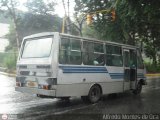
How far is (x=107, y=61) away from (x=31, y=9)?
28670mm

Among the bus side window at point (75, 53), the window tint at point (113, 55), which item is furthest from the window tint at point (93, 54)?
the window tint at point (113, 55)

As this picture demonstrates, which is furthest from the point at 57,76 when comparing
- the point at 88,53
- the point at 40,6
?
the point at 40,6

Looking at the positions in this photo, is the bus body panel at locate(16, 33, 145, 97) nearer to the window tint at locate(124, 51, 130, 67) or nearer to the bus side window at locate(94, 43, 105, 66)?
the bus side window at locate(94, 43, 105, 66)

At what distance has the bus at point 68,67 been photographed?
36.9ft

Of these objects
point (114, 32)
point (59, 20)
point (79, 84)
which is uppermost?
point (59, 20)

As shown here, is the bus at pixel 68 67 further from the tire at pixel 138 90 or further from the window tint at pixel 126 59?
the tire at pixel 138 90

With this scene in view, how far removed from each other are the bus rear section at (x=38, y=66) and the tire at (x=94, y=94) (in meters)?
2.26

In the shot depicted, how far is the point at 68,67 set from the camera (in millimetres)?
11656

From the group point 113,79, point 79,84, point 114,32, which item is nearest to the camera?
point 79,84

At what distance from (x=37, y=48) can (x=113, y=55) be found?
385 centimetres

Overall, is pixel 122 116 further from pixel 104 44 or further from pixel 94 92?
pixel 104 44

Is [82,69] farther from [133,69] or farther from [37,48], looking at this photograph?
[133,69]

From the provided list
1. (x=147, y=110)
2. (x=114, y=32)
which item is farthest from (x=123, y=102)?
(x=114, y=32)

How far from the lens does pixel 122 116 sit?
1028 cm
